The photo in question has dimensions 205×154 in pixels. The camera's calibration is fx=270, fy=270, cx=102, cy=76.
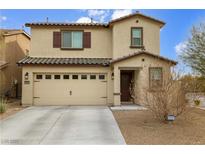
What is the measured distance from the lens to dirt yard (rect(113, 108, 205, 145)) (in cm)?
872

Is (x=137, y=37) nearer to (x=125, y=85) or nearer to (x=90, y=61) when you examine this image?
(x=125, y=85)

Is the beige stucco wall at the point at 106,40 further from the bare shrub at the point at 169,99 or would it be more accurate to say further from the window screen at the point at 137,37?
the bare shrub at the point at 169,99

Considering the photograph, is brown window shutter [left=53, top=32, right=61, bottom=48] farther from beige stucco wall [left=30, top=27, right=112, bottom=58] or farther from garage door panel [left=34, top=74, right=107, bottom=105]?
garage door panel [left=34, top=74, right=107, bottom=105]

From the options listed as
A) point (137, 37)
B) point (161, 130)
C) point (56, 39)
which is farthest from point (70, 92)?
point (161, 130)

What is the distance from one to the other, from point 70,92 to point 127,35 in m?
5.90

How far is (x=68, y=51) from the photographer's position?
20.5m

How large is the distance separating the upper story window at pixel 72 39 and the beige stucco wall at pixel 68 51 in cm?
38

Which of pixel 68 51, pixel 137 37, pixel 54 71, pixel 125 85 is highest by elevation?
pixel 137 37

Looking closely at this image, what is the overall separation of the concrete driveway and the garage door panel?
19.1 feet

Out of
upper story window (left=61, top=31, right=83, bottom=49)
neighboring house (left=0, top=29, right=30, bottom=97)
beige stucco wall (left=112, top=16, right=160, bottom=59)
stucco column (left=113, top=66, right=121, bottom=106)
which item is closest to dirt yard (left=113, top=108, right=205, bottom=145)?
stucco column (left=113, top=66, right=121, bottom=106)

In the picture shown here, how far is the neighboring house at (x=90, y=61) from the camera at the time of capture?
1833 centimetres

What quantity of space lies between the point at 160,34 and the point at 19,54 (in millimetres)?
12857

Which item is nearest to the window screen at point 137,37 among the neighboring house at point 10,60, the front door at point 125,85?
the front door at point 125,85
